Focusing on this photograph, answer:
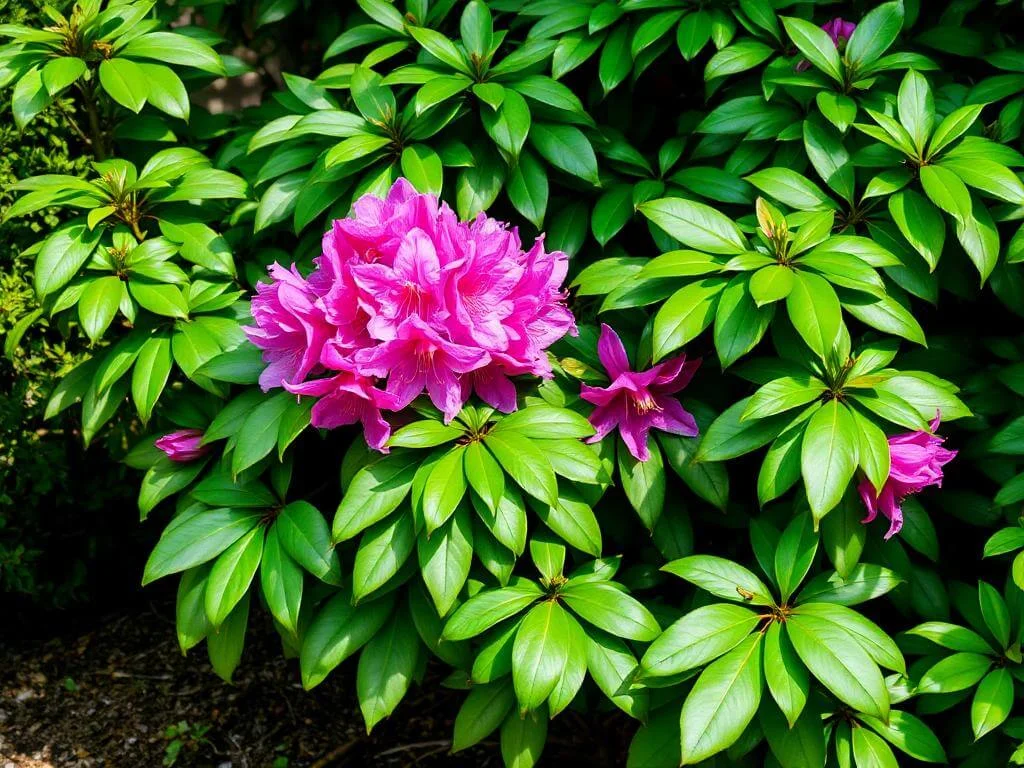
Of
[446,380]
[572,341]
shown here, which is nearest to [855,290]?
[572,341]

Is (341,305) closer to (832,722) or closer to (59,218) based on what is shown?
(832,722)

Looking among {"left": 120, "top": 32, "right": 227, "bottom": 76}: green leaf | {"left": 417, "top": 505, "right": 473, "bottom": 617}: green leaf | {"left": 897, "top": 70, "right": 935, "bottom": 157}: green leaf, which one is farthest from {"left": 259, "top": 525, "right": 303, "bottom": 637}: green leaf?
{"left": 897, "top": 70, "right": 935, "bottom": 157}: green leaf

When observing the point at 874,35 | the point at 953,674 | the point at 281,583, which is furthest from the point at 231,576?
the point at 874,35

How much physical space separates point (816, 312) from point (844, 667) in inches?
22.0

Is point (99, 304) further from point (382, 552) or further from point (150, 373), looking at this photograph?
point (382, 552)

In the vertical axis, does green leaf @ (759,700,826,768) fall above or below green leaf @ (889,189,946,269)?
below

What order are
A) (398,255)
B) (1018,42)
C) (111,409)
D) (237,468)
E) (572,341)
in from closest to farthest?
(398,255), (237,468), (572,341), (111,409), (1018,42)

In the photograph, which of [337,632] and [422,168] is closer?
[337,632]

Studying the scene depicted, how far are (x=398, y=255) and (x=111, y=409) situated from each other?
2.75 feet

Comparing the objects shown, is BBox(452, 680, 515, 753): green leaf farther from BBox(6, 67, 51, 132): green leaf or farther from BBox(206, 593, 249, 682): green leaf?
BBox(6, 67, 51, 132): green leaf

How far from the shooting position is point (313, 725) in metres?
2.72

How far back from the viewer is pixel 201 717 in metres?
2.75

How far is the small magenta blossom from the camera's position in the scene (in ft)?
6.21

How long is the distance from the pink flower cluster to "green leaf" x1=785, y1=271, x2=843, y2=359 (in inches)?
15.4
